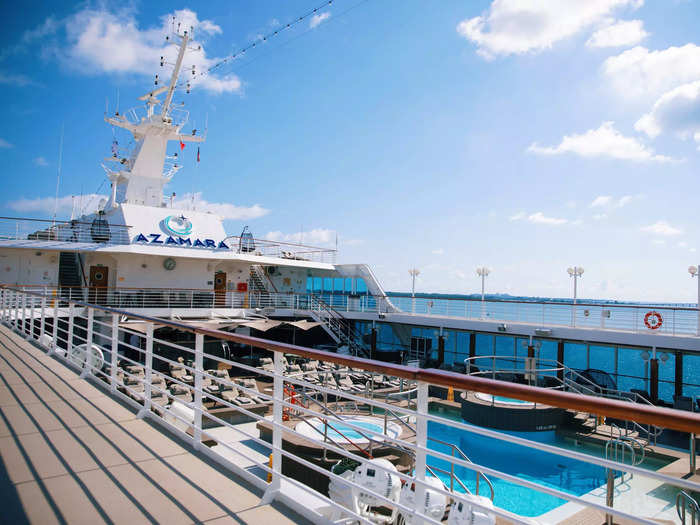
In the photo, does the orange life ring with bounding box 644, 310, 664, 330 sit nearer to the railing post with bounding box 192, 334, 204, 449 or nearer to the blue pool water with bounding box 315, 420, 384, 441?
the blue pool water with bounding box 315, 420, 384, 441

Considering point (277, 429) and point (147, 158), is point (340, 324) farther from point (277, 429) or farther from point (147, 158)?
point (277, 429)

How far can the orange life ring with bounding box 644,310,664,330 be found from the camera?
15096mm

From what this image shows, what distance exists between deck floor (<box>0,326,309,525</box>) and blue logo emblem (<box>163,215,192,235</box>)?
16283 mm

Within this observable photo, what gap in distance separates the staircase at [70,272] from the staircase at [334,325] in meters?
9.57

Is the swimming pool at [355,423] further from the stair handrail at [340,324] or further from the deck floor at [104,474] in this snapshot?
the stair handrail at [340,324]

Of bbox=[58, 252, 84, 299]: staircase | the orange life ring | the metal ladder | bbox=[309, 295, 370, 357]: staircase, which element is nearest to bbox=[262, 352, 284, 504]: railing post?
the metal ladder

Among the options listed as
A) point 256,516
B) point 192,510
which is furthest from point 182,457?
point 256,516

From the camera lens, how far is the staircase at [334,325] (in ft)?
72.4

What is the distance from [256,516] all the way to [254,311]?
61.8 feet

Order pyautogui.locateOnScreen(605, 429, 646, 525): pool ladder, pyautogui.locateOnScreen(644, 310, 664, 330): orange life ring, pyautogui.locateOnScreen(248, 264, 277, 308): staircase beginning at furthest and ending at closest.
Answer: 1. pyautogui.locateOnScreen(248, 264, 277, 308): staircase
2. pyautogui.locateOnScreen(644, 310, 664, 330): orange life ring
3. pyautogui.locateOnScreen(605, 429, 646, 525): pool ladder

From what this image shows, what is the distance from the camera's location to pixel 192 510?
2.71m

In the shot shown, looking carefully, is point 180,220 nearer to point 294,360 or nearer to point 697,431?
point 294,360

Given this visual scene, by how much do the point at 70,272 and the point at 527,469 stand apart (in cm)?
1842

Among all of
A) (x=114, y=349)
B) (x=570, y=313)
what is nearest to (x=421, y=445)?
(x=114, y=349)
